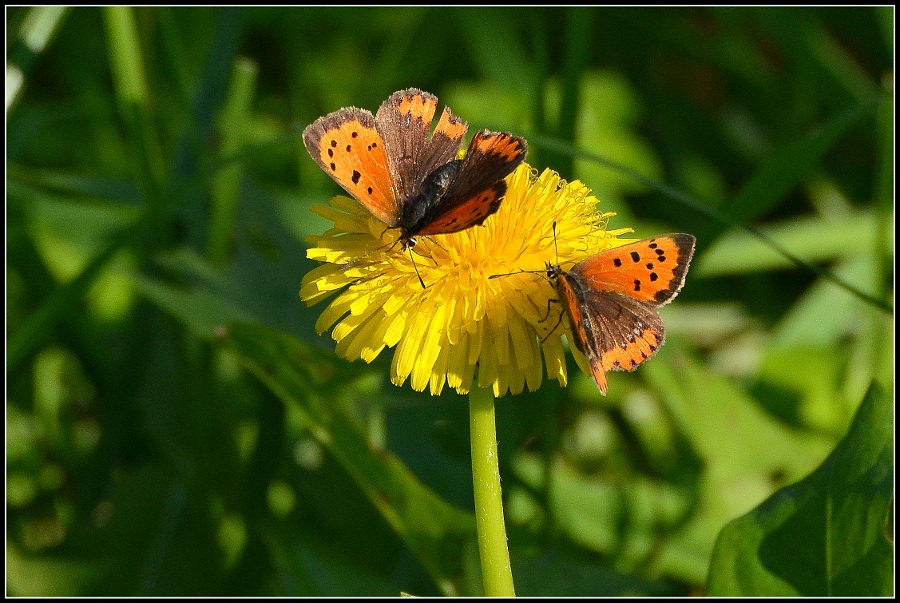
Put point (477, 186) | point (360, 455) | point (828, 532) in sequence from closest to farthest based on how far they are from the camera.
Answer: point (477, 186), point (828, 532), point (360, 455)

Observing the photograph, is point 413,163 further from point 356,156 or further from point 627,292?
point 627,292

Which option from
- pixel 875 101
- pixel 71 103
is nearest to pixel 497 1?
pixel 71 103

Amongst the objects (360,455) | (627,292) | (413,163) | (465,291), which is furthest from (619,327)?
(360,455)

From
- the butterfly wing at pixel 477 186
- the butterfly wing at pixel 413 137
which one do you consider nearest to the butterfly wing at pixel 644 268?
the butterfly wing at pixel 477 186

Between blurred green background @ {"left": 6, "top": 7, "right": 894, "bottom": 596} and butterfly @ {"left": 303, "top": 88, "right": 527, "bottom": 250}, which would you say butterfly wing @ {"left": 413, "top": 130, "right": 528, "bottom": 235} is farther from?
blurred green background @ {"left": 6, "top": 7, "right": 894, "bottom": 596}

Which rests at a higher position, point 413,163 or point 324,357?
point 413,163

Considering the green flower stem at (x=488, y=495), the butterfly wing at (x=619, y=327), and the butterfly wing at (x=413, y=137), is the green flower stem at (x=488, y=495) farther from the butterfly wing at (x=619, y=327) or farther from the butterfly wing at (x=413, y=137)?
the butterfly wing at (x=413, y=137)
